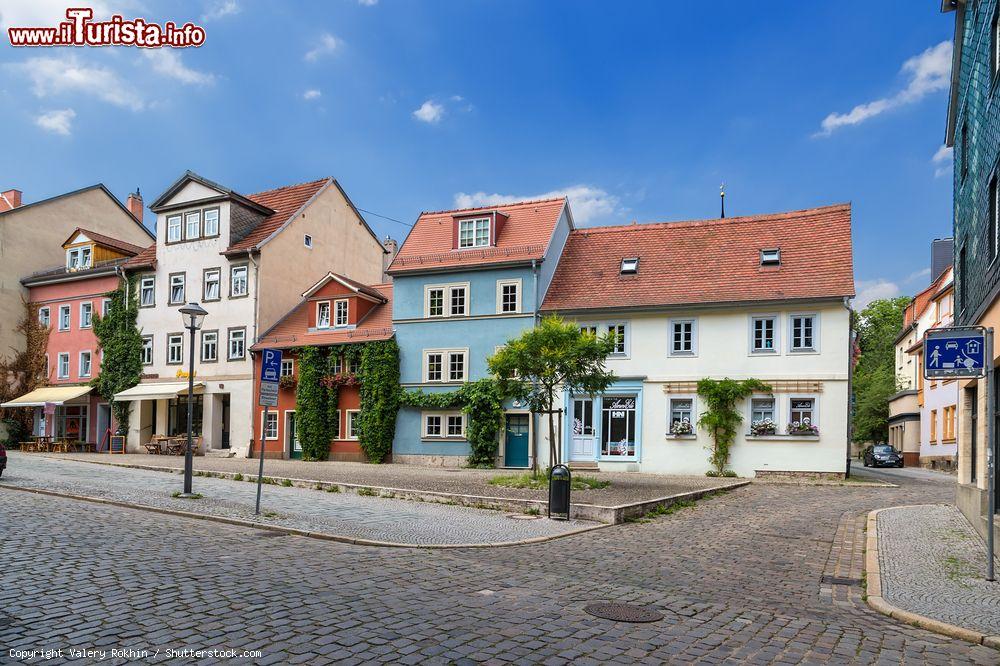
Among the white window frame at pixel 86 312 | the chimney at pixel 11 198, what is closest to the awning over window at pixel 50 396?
the white window frame at pixel 86 312

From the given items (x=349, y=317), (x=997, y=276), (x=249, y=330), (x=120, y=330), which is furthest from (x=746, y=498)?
(x=120, y=330)

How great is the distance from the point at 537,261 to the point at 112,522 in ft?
69.8

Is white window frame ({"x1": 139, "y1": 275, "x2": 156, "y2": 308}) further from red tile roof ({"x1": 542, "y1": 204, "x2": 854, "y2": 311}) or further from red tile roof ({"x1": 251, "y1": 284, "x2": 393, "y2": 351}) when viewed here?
red tile roof ({"x1": 542, "y1": 204, "x2": 854, "y2": 311})

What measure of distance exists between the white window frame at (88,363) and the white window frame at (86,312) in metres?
1.41

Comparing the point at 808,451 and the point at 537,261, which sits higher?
the point at 537,261

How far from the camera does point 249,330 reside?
37.4m

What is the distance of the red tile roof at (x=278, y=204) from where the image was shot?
125 ft

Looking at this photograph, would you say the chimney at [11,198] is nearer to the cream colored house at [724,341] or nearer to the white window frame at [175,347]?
the white window frame at [175,347]

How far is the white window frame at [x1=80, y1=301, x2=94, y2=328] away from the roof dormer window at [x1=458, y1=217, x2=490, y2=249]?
21.5m

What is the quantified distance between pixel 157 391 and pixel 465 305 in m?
15.9

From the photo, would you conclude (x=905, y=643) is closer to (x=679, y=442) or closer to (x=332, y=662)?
(x=332, y=662)

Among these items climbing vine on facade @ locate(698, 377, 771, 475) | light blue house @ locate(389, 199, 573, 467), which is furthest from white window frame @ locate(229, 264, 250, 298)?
climbing vine on facade @ locate(698, 377, 771, 475)

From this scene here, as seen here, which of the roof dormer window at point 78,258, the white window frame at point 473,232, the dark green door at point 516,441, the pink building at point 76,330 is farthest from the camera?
the roof dormer window at point 78,258

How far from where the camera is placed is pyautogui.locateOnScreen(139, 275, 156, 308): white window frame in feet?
134
